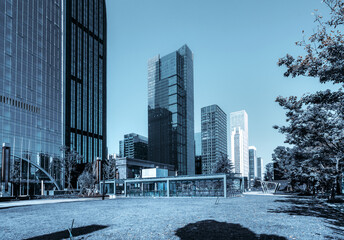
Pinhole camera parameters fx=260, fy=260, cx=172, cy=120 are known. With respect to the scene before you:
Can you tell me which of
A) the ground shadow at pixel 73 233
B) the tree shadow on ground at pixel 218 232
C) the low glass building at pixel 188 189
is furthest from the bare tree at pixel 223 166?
the ground shadow at pixel 73 233

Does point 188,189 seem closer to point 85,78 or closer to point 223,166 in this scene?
point 223,166

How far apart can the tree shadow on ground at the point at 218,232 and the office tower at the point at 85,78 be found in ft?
309

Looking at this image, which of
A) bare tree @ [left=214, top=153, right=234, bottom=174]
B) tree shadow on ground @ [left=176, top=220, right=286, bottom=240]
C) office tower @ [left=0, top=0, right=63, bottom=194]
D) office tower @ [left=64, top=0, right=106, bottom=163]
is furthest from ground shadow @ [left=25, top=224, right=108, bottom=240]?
office tower @ [left=64, top=0, right=106, bottom=163]

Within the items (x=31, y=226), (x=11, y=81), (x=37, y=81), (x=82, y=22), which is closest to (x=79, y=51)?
(x=82, y=22)

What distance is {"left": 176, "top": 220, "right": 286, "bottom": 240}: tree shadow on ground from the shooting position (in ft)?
37.0

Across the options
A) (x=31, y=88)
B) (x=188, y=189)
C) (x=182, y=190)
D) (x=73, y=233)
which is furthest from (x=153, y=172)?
(x=73, y=233)

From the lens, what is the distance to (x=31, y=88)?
80625 millimetres

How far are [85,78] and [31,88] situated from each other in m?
37.3

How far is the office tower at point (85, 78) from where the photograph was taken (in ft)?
349

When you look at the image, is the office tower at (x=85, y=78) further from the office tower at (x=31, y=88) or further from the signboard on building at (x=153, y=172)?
the signboard on building at (x=153, y=172)

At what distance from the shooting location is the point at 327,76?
459 inches

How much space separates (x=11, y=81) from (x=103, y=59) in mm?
62561

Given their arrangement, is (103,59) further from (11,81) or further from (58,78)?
(11,81)

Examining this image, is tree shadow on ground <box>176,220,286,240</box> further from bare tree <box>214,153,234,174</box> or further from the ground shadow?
bare tree <box>214,153,234,174</box>
